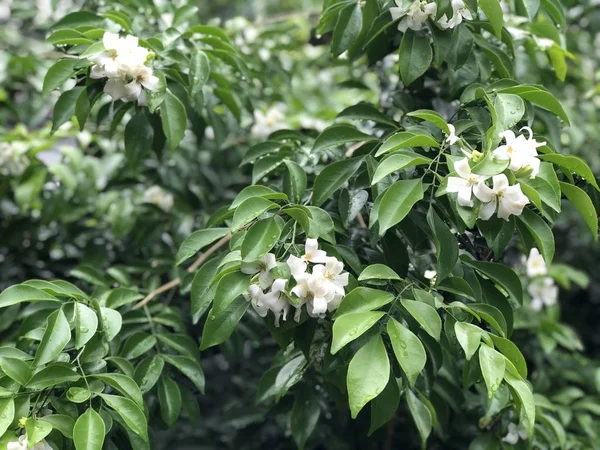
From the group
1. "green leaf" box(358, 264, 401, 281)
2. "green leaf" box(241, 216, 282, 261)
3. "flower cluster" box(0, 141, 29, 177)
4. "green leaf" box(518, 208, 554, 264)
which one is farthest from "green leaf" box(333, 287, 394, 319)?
"flower cluster" box(0, 141, 29, 177)

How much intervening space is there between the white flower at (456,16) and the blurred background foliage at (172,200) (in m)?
0.37

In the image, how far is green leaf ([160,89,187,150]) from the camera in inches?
50.3

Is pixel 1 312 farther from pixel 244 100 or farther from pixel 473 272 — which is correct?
pixel 473 272

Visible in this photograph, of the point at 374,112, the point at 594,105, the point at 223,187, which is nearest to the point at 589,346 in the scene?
the point at 594,105

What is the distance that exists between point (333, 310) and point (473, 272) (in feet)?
0.82

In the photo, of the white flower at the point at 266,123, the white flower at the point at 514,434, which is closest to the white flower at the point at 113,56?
the white flower at the point at 266,123

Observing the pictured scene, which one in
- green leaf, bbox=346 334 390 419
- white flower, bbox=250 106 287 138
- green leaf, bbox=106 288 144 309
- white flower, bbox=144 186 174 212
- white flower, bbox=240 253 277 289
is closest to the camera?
green leaf, bbox=346 334 390 419

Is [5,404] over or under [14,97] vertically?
over

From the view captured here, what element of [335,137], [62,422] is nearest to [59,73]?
[335,137]

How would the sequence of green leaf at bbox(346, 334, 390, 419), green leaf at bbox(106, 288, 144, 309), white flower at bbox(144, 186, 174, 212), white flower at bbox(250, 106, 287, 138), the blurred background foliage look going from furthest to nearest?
white flower at bbox(250, 106, 287, 138)
white flower at bbox(144, 186, 174, 212)
the blurred background foliage
green leaf at bbox(106, 288, 144, 309)
green leaf at bbox(346, 334, 390, 419)

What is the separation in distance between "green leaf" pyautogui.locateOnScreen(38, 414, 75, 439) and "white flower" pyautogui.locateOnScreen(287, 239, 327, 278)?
0.40 metres

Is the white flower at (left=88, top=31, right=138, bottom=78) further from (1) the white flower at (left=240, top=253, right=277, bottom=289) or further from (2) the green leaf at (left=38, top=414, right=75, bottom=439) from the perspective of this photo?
(2) the green leaf at (left=38, top=414, right=75, bottom=439)

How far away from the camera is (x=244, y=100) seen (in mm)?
1718

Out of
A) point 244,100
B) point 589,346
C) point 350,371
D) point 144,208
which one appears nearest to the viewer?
point 350,371
